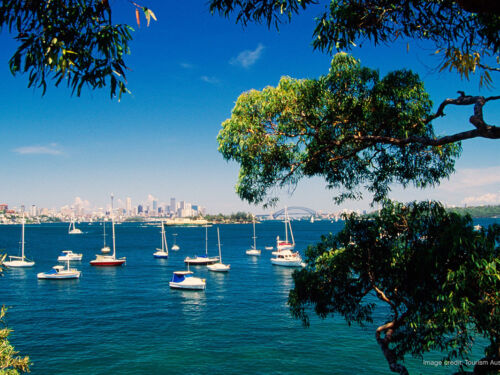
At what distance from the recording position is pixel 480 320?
21.6 feet

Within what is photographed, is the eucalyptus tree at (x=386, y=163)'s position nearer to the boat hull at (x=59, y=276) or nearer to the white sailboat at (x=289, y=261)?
the boat hull at (x=59, y=276)

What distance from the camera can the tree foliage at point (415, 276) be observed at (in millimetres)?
6699

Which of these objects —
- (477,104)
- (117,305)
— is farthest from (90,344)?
(477,104)

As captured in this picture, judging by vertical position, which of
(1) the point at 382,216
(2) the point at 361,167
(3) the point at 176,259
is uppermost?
(2) the point at 361,167

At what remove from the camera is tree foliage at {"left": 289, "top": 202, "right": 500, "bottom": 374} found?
6.70 metres

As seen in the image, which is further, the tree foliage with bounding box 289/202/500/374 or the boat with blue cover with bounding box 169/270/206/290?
the boat with blue cover with bounding box 169/270/206/290

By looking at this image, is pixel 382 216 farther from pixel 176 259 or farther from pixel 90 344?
pixel 176 259

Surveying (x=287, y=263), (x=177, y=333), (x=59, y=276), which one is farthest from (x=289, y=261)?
(x=177, y=333)

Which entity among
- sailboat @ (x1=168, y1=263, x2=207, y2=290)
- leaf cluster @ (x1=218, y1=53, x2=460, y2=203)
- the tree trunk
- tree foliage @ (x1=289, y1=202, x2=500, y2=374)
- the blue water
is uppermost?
leaf cluster @ (x1=218, y1=53, x2=460, y2=203)

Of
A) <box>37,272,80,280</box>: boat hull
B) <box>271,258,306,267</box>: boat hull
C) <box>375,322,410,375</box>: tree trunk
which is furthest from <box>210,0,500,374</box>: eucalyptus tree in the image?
<box>271,258,306,267</box>: boat hull

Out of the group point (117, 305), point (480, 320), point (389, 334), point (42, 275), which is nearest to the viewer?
point (480, 320)

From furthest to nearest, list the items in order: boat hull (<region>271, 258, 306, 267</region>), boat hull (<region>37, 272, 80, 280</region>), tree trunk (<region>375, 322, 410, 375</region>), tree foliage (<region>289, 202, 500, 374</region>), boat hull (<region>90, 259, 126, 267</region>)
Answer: boat hull (<region>90, 259, 126, 267</region>)
boat hull (<region>271, 258, 306, 267</region>)
boat hull (<region>37, 272, 80, 280</region>)
tree trunk (<region>375, 322, 410, 375</region>)
tree foliage (<region>289, 202, 500, 374</region>)

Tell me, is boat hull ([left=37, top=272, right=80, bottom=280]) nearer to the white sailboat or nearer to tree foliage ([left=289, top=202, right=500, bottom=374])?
the white sailboat

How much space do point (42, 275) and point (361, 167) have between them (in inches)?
2217
